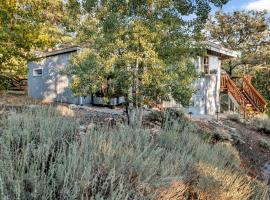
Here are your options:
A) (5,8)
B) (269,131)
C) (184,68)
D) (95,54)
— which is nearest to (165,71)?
(184,68)

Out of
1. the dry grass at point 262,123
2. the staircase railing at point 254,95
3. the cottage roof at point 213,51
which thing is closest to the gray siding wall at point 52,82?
the cottage roof at point 213,51

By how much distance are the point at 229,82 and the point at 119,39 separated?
14392mm

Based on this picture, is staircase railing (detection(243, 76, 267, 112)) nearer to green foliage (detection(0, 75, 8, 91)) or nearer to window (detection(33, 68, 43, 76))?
window (detection(33, 68, 43, 76))

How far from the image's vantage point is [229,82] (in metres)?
19.9

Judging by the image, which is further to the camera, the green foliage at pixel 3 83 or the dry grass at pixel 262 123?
the dry grass at pixel 262 123

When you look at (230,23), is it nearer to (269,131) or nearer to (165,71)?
(269,131)

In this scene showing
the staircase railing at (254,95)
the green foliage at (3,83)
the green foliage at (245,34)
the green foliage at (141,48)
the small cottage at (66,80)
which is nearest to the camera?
the green foliage at (141,48)

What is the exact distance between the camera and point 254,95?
1945cm

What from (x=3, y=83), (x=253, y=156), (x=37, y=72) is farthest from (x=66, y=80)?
(x=253, y=156)

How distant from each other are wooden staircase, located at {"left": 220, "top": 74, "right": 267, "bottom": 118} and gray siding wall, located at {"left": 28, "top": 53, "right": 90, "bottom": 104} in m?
8.85

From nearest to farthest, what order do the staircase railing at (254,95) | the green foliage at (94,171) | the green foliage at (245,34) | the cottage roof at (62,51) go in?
the green foliage at (94,171), the cottage roof at (62,51), the staircase railing at (254,95), the green foliage at (245,34)

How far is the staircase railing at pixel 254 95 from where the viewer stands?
61.5 feet

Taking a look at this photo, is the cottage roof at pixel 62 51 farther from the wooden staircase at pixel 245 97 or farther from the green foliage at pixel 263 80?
the green foliage at pixel 263 80

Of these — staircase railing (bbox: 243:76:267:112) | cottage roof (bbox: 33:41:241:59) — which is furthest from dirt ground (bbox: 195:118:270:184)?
staircase railing (bbox: 243:76:267:112)
